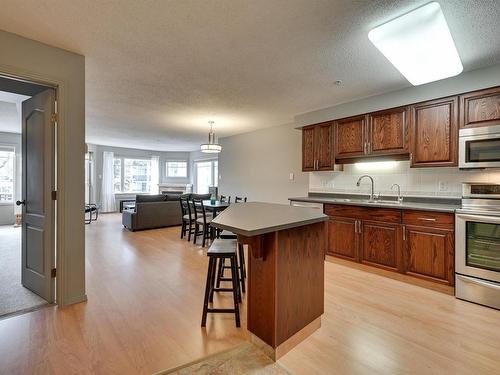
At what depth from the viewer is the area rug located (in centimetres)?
159

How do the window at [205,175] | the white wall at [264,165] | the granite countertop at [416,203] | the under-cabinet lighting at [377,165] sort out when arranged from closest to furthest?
the granite countertop at [416,203]
the under-cabinet lighting at [377,165]
the white wall at [264,165]
the window at [205,175]

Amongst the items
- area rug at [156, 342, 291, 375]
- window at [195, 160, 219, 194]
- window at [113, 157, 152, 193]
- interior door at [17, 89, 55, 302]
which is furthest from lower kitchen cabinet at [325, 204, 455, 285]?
window at [113, 157, 152, 193]

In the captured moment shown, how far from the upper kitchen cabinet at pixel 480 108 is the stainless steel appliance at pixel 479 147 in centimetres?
9

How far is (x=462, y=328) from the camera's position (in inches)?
82.9

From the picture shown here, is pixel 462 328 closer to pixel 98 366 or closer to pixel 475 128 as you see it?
pixel 475 128

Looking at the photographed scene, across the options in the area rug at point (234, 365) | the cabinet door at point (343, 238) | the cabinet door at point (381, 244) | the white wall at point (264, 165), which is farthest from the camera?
Result: the white wall at point (264, 165)

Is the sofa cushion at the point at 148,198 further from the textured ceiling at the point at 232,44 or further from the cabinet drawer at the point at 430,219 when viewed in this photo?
the cabinet drawer at the point at 430,219

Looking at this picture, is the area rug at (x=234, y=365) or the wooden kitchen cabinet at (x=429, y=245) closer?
the area rug at (x=234, y=365)

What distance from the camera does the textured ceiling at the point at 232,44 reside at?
1.84m

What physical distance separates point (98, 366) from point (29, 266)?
1.79 meters

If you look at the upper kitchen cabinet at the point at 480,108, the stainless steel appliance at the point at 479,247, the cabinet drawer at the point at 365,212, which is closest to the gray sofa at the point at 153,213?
the cabinet drawer at the point at 365,212

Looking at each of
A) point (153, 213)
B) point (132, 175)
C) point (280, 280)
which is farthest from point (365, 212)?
point (132, 175)

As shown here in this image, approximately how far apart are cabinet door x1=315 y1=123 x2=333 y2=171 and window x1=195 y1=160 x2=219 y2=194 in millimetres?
5606

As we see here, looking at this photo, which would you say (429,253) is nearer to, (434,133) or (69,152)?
(434,133)
